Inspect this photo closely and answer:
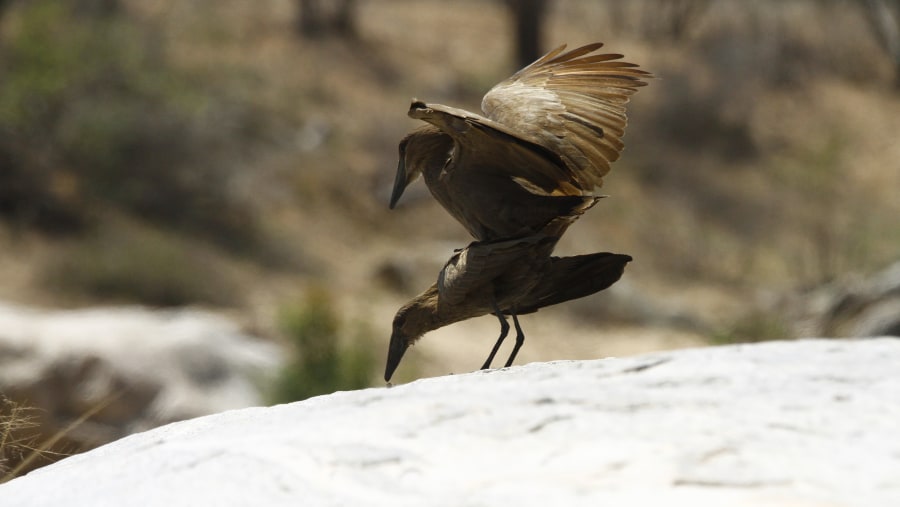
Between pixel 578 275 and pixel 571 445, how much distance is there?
1253 millimetres

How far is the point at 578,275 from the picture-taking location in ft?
13.5

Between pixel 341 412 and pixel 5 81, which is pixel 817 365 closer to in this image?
pixel 341 412

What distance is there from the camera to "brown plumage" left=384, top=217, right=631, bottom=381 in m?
3.95

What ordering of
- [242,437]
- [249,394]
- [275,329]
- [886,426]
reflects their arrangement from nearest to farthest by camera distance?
1. [886,426]
2. [242,437]
3. [249,394]
4. [275,329]

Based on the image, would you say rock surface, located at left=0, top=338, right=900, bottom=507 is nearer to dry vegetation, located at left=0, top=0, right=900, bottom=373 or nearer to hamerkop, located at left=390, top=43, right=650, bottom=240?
hamerkop, located at left=390, top=43, right=650, bottom=240

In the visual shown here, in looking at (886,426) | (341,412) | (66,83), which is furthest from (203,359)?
(886,426)

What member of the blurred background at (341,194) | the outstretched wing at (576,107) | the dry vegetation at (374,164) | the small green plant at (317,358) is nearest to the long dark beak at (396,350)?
the outstretched wing at (576,107)

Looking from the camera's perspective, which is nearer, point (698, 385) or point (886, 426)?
point (886, 426)

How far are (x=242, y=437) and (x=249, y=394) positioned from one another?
24.7 ft

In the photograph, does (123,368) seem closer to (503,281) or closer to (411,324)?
(411,324)

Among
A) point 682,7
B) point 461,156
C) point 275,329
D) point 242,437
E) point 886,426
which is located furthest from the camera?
point 682,7

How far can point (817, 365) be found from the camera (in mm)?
3334

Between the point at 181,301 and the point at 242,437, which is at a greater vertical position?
the point at 181,301

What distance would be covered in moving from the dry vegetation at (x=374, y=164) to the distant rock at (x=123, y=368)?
2.48 m
